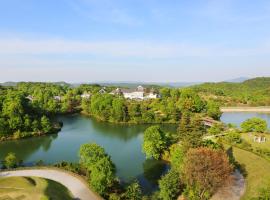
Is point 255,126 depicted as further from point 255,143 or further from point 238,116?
point 238,116

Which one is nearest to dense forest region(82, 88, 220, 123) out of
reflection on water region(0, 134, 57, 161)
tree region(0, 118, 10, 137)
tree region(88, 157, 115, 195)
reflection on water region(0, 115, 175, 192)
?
reflection on water region(0, 115, 175, 192)

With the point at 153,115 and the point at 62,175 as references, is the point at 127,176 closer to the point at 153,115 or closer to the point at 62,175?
the point at 62,175

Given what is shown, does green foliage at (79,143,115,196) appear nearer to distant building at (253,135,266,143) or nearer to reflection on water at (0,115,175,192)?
reflection on water at (0,115,175,192)

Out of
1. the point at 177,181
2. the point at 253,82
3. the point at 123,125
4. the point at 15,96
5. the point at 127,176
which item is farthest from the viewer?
the point at 253,82

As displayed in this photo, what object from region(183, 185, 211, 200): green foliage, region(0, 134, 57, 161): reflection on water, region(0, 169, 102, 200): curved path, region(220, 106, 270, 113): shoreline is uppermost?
region(220, 106, 270, 113): shoreline

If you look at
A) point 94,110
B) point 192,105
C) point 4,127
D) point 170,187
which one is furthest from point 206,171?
point 94,110

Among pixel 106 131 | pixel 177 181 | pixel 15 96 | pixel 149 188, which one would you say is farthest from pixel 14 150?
pixel 177 181

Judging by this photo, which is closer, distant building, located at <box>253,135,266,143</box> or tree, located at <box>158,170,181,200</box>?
tree, located at <box>158,170,181,200</box>
